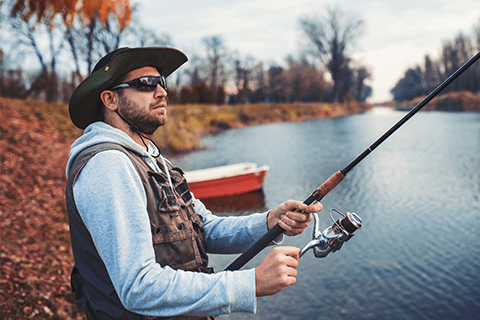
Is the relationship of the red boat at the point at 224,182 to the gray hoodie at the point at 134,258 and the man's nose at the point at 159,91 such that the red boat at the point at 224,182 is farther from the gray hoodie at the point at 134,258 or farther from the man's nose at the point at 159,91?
the gray hoodie at the point at 134,258

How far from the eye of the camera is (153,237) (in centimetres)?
145

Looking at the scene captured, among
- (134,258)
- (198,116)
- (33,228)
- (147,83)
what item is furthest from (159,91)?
(198,116)

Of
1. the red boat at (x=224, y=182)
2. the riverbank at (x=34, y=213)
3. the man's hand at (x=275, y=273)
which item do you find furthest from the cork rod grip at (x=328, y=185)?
the red boat at (x=224, y=182)

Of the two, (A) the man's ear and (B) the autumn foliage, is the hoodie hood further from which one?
(B) the autumn foliage

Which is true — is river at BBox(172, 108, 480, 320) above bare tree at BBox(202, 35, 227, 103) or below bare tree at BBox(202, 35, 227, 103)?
below

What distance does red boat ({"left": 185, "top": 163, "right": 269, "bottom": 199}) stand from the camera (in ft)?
36.0

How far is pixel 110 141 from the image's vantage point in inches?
58.4

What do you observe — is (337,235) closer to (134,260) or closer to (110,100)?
(134,260)

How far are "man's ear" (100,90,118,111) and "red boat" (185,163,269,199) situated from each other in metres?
9.16

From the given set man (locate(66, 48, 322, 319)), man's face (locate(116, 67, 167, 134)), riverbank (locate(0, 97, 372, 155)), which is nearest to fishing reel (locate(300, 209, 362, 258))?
man (locate(66, 48, 322, 319))

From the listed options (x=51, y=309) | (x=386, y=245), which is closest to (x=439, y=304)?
(x=386, y=245)

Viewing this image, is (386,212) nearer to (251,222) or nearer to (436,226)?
(436,226)

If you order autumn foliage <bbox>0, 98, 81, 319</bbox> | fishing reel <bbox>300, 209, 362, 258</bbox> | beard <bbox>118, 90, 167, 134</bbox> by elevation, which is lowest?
autumn foliage <bbox>0, 98, 81, 319</bbox>

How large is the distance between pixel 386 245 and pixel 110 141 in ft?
22.6
